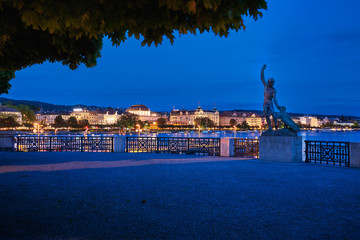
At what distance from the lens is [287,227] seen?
4844 millimetres

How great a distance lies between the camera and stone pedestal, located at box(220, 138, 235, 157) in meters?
17.9

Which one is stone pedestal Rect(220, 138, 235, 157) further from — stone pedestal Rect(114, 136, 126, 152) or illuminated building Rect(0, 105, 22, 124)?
illuminated building Rect(0, 105, 22, 124)

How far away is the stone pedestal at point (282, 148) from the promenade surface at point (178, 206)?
11.6 ft

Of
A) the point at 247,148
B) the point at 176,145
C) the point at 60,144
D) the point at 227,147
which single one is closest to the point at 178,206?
the point at 227,147

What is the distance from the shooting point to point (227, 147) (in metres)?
18.0

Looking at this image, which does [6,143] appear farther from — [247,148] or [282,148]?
[282,148]

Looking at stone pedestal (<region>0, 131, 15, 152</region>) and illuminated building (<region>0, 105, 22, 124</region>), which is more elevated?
illuminated building (<region>0, 105, 22, 124</region>)

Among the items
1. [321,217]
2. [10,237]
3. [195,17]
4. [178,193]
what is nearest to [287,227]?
[321,217]

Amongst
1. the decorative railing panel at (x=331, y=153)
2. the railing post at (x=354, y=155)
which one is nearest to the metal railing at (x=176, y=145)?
the decorative railing panel at (x=331, y=153)

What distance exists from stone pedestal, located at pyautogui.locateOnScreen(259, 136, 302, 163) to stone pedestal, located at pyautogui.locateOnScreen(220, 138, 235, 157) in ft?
11.7

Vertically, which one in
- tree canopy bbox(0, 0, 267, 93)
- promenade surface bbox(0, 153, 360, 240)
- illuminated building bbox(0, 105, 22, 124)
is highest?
illuminated building bbox(0, 105, 22, 124)

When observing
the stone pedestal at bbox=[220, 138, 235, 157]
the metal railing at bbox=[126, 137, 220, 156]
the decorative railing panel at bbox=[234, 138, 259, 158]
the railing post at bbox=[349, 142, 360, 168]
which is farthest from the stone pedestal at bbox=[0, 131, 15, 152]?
the railing post at bbox=[349, 142, 360, 168]

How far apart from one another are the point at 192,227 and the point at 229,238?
0.71 meters

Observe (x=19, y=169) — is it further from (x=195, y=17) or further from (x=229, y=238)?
(x=195, y=17)
